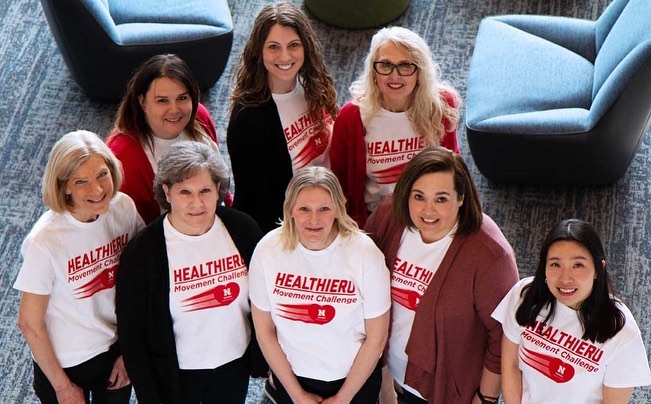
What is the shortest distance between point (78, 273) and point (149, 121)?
609mm

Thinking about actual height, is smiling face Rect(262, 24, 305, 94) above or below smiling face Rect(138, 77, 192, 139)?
above

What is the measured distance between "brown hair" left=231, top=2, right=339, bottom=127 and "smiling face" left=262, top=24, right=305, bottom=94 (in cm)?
2

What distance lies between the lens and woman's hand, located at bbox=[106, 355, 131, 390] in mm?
3346

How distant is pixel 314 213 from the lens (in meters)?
2.96

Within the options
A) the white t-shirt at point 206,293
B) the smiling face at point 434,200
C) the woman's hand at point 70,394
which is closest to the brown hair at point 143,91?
the white t-shirt at point 206,293

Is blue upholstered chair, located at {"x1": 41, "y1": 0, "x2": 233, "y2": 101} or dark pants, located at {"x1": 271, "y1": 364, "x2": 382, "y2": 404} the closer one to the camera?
dark pants, located at {"x1": 271, "y1": 364, "x2": 382, "y2": 404}

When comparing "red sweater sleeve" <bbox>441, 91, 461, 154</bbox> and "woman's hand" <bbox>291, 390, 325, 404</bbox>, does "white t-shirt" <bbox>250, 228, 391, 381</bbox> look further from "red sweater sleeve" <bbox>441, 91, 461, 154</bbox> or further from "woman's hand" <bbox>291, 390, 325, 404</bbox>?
"red sweater sleeve" <bbox>441, 91, 461, 154</bbox>

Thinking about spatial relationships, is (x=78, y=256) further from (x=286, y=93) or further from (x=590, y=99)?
(x=590, y=99)

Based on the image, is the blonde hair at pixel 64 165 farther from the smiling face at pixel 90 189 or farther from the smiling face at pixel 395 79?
the smiling face at pixel 395 79

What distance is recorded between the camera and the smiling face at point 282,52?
11.2 ft

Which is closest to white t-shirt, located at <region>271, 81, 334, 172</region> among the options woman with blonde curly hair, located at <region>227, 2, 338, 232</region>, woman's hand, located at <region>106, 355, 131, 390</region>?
woman with blonde curly hair, located at <region>227, 2, 338, 232</region>

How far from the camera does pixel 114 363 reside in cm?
335

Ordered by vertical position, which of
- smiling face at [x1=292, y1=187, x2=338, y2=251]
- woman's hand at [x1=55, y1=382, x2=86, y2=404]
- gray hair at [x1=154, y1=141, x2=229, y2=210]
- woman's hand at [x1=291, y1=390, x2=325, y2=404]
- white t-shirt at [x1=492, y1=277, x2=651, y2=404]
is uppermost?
gray hair at [x1=154, y1=141, x2=229, y2=210]

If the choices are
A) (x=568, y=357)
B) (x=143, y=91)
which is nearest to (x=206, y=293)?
(x=143, y=91)
